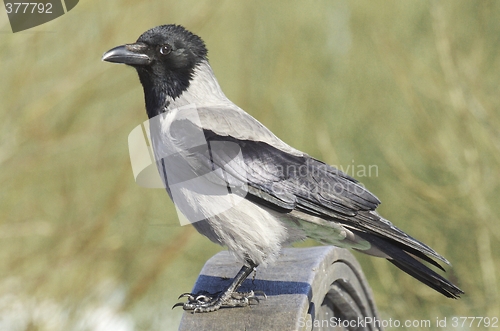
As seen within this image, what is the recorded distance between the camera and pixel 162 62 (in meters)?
3.44

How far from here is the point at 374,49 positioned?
6637mm

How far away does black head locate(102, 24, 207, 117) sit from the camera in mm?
3383

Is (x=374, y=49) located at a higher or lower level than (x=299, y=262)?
higher

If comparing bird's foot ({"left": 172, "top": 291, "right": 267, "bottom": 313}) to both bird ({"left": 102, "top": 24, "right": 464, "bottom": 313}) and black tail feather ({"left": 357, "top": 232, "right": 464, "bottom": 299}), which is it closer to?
bird ({"left": 102, "top": 24, "right": 464, "bottom": 313})

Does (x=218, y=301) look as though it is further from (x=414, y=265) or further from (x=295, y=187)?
(x=414, y=265)

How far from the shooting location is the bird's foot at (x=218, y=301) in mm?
2959

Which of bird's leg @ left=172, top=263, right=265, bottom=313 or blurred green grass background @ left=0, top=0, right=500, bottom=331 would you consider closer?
bird's leg @ left=172, top=263, right=265, bottom=313

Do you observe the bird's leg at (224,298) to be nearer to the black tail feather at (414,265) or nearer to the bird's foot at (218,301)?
the bird's foot at (218,301)

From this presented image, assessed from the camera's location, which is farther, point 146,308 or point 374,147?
point 374,147

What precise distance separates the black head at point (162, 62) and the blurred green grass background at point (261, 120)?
A: 5.00ft

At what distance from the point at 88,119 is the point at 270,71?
2.19 m

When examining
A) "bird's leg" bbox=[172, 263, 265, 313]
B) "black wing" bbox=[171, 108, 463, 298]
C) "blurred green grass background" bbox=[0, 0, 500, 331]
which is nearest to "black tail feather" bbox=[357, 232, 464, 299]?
"black wing" bbox=[171, 108, 463, 298]

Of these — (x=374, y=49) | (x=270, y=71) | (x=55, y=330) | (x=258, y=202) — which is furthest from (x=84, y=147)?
(x=374, y=49)

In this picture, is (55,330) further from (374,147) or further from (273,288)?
(374,147)
